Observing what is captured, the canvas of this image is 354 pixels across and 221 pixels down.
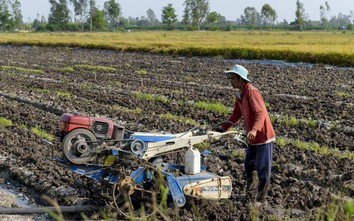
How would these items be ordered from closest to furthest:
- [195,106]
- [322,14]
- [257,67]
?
[195,106], [257,67], [322,14]

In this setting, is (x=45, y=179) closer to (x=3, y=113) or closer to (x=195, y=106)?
(x=3, y=113)

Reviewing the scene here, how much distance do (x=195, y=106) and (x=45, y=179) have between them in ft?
20.2

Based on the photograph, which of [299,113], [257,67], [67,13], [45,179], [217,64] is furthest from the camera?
[67,13]

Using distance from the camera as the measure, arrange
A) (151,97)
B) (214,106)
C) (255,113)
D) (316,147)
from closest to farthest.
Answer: (255,113) < (316,147) < (214,106) < (151,97)

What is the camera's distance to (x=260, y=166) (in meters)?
5.64

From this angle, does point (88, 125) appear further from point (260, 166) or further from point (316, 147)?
point (316, 147)

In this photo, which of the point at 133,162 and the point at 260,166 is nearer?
the point at 133,162

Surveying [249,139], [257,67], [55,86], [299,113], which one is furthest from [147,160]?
[257,67]

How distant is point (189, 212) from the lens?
5469mm

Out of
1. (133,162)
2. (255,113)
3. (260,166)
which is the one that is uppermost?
(255,113)

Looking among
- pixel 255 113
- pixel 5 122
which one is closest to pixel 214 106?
pixel 5 122

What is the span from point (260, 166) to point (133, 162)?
1402 millimetres

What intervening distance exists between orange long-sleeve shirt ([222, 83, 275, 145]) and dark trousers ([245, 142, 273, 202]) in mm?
96

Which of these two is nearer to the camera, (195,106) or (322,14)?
(195,106)
